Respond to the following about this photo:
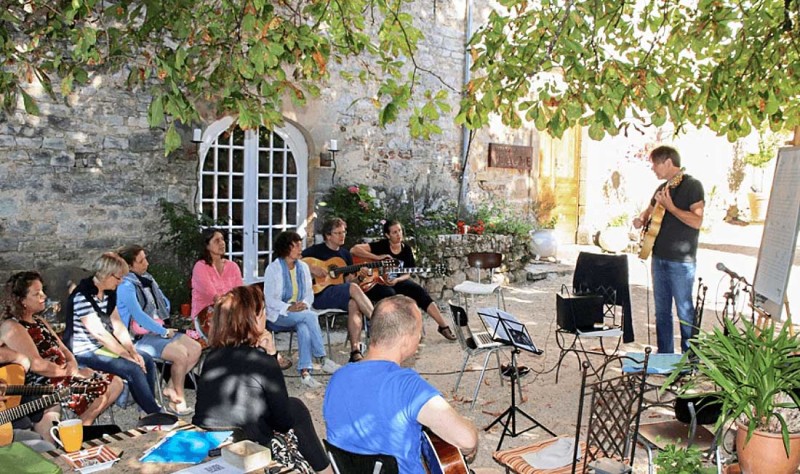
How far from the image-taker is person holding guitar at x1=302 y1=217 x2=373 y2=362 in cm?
640

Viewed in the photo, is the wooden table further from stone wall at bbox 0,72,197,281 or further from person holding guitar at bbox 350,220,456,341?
stone wall at bbox 0,72,197,281

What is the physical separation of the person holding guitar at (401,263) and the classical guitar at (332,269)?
231mm

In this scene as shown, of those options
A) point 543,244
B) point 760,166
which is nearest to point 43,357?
point 543,244

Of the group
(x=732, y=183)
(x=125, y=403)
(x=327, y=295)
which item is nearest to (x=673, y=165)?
(x=327, y=295)

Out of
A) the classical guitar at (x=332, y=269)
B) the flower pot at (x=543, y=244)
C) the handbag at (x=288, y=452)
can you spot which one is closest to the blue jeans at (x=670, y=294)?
the classical guitar at (x=332, y=269)

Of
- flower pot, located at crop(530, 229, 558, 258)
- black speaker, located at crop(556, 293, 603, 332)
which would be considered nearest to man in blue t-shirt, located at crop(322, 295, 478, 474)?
black speaker, located at crop(556, 293, 603, 332)

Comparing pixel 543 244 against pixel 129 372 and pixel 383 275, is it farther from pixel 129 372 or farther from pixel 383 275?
pixel 129 372

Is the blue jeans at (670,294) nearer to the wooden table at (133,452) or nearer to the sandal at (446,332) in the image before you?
the sandal at (446,332)

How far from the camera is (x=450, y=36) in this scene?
10.7 m

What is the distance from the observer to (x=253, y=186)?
8.55 m

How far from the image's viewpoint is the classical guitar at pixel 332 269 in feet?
22.4

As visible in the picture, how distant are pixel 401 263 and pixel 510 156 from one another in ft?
16.8

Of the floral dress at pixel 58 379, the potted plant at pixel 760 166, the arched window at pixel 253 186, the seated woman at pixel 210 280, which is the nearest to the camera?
the floral dress at pixel 58 379

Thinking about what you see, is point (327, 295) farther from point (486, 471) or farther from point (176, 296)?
point (486, 471)
